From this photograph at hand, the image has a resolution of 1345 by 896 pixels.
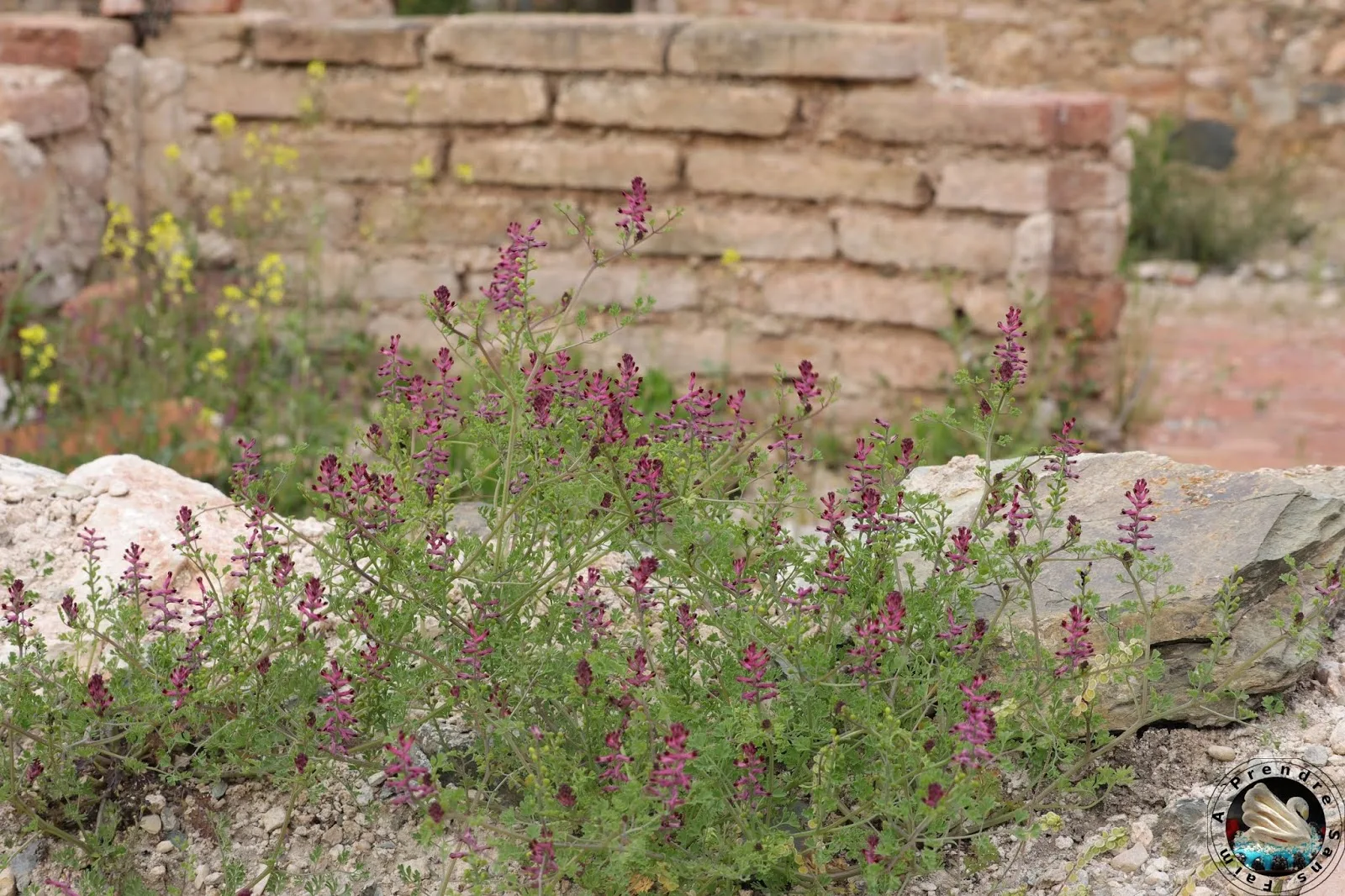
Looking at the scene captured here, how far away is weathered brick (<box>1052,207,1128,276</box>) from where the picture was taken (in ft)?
17.6

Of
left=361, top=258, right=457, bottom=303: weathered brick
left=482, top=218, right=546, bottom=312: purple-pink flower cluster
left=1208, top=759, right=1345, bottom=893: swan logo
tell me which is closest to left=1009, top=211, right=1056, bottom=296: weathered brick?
left=361, top=258, right=457, bottom=303: weathered brick

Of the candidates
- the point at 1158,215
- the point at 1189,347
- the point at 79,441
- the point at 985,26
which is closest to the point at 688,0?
the point at 985,26

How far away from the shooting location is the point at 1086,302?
5.47 metres

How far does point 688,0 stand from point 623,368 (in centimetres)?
766

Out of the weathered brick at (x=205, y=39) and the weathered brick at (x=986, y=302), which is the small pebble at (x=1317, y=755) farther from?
the weathered brick at (x=205, y=39)

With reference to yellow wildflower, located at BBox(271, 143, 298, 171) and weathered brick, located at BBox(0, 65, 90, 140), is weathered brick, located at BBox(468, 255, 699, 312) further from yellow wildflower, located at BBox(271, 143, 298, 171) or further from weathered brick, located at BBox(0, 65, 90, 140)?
weathered brick, located at BBox(0, 65, 90, 140)

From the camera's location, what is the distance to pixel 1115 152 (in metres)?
5.38

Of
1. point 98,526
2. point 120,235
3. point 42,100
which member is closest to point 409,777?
point 98,526

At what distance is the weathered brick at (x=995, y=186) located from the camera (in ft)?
17.4

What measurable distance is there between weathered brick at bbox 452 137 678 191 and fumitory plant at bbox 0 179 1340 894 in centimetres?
347

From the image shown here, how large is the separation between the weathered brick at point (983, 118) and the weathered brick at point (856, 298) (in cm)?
53

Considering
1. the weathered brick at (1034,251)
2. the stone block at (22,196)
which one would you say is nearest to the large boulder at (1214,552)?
the weathered brick at (1034,251)

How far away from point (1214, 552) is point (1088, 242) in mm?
3262

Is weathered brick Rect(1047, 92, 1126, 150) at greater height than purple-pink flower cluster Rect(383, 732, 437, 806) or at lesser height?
greater
